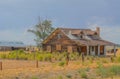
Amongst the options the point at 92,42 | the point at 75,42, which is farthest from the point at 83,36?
the point at 75,42

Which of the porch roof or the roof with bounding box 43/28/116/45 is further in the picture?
the roof with bounding box 43/28/116/45

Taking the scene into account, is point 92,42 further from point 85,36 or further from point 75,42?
point 75,42

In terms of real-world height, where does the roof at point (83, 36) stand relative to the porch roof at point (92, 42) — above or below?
above

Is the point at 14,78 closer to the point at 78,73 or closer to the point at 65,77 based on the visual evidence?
the point at 65,77

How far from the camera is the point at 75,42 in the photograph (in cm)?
7144

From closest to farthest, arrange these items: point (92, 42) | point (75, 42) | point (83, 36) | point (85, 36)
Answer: point (75, 42)
point (92, 42)
point (83, 36)
point (85, 36)

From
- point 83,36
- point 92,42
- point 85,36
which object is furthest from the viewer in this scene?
point 85,36

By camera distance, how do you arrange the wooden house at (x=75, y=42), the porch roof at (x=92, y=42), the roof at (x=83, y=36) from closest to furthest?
the porch roof at (x=92, y=42) → the wooden house at (x=75, y=42) → the roof at (x=83, y=36)

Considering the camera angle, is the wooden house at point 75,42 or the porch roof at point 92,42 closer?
the porch roof at point 92,42

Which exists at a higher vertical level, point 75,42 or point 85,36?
point 85,36

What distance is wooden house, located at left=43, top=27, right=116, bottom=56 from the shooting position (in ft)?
235

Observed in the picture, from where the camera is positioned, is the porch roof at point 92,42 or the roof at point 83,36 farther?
the roof at point 83,36

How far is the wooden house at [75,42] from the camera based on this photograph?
7162cm

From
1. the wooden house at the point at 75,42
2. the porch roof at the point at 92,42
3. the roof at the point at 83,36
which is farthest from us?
the roof at the point at 83,36
